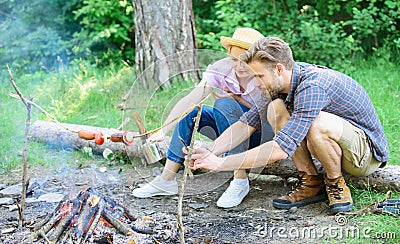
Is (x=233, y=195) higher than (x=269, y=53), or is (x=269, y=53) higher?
(x=269, y=53)

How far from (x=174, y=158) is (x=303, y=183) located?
90 cm

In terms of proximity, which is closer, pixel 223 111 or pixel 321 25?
pixel 223 111

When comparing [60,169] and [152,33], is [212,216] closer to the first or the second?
[60,169]

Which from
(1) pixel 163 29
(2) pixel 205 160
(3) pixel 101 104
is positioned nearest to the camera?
(2) pixel 205 160

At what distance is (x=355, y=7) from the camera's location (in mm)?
7309

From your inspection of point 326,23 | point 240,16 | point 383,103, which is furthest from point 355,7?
point 383,103

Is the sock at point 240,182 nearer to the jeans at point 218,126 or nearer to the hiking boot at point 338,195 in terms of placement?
the jeans at point 218,126

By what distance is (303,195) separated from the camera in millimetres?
3705

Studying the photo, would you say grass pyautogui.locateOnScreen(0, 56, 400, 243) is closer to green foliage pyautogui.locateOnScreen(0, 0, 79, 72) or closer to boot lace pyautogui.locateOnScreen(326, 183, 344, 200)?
boot lace pyautogui.locateOnScreen(326, 183, 344, 200)

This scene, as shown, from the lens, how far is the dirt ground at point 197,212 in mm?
3156

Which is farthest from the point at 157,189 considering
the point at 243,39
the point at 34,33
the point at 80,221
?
the point at 34,33

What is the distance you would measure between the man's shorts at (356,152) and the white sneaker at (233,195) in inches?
28.2

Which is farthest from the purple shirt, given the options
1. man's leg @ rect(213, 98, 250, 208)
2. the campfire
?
the campfire

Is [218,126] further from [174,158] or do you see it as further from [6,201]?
Result: [6,201]
